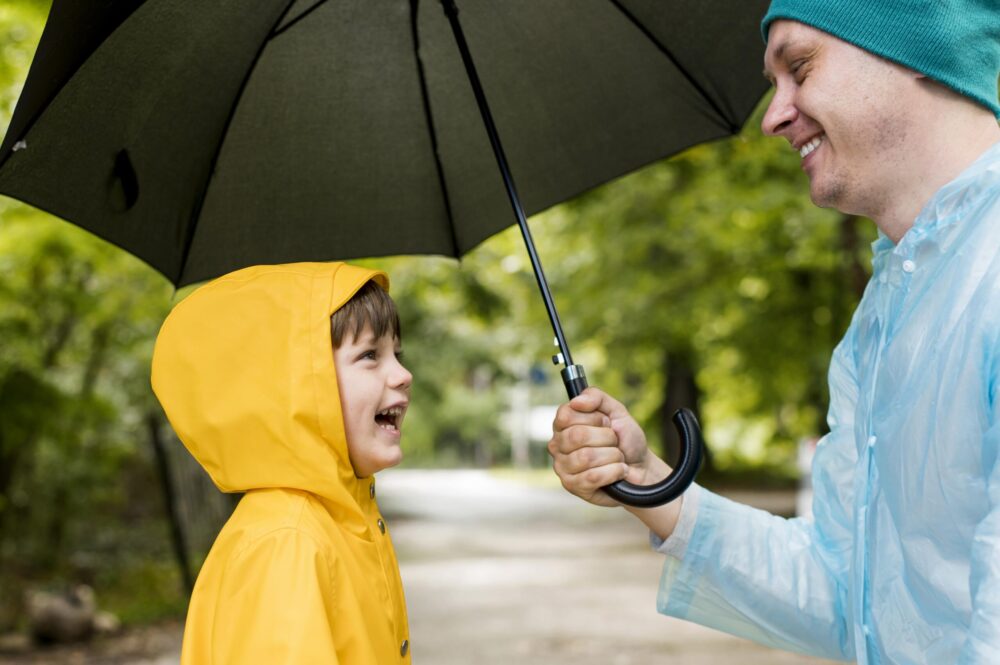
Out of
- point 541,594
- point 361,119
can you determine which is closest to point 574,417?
point 361,119

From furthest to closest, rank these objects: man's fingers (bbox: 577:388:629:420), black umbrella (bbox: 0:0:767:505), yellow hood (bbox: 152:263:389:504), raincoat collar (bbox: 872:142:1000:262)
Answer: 1. black umbrella (bbox: 0:0:767:505)
2. man's fingers (bbox: 577:388:629:420)
3. yellow hood (bbox: 152:263:389:504)
4. raincoat collar (bbox: 872:142:1000:262)

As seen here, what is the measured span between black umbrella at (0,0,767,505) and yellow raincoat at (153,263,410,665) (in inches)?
20.9

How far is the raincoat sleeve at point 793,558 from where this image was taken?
249cm

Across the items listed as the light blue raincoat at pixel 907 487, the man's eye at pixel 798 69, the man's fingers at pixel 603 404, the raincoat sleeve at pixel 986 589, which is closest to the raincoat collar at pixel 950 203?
the light blue raincoat at pixel 907 487

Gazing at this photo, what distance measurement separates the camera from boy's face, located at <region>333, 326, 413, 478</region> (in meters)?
2.35

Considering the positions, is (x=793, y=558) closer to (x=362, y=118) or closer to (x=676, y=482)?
(x=676, y=482)

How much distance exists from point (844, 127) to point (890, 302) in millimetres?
362

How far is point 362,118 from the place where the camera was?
296cm

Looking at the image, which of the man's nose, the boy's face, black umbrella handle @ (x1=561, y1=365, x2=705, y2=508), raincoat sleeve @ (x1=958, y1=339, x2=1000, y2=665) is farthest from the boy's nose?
raincoat sleeve @ (x1=958, y1=339, x2=1000, y2=665)

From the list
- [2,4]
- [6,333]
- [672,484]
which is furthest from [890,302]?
[6,333]

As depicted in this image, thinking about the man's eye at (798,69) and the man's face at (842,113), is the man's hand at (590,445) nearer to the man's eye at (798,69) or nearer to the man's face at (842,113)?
the man's face at (842,113)

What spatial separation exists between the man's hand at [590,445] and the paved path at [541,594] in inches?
213

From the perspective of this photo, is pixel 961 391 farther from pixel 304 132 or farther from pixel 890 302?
pixel 304 132

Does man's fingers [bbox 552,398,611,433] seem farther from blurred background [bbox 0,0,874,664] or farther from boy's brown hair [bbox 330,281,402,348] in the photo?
blurred background [bbox 0,0,874,664]
